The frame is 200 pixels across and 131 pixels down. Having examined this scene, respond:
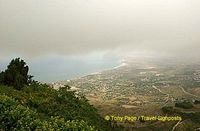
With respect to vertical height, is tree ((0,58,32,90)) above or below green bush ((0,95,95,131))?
above

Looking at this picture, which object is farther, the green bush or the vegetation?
the vegetation

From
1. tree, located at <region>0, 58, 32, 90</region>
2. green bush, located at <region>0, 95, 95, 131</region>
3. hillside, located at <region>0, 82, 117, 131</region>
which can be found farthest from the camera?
tree, located at <region>0, 58, 32, 90</region>

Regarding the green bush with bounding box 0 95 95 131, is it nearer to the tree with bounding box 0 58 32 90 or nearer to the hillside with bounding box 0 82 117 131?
the hillside with bounding box 0 82 117 131

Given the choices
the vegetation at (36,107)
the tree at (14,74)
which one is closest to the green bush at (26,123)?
the vegetation at (36,107)

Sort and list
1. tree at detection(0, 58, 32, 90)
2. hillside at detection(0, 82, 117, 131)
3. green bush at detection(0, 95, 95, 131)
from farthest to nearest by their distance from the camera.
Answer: tree at detection(0, 58, 32, 90) < hillside at detection(0, 82, 117, 131) < green bush at detection(0, 95, 95, 131)

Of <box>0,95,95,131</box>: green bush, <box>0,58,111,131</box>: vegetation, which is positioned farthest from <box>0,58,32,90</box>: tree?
<box>0,95,95,131</box>: green bush

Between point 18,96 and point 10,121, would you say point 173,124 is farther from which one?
point 10,121

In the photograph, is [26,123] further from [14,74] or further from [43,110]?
[14,74]

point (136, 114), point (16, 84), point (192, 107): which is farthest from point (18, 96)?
point (192, 107)

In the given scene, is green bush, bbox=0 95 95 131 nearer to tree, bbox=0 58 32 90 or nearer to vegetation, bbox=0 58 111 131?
vegetation, bbox=0 58 111 131
